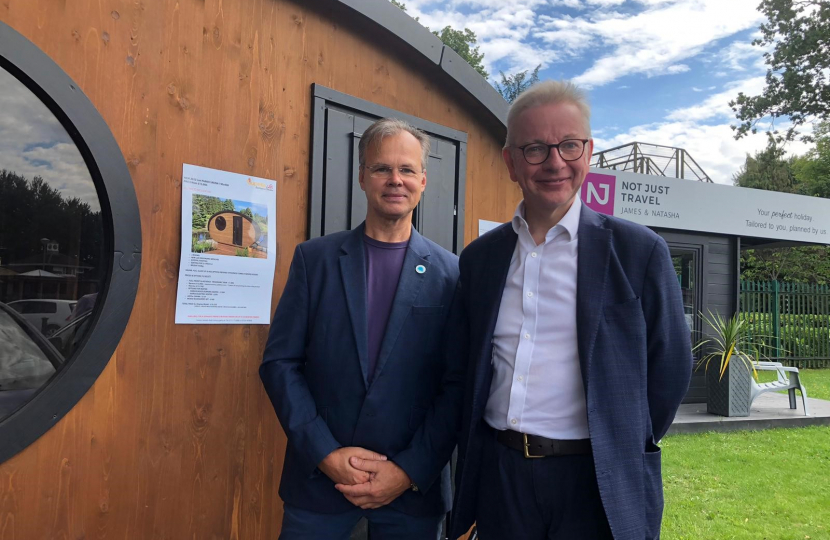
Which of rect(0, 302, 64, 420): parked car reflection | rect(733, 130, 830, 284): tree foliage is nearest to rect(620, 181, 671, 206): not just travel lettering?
rect(0, 302, 64, 420): parked car reflection

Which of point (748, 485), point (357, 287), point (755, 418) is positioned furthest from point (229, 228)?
point (755, 418)

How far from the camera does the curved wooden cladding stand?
90.1 inches

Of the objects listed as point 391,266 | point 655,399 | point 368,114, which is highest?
point 368,114

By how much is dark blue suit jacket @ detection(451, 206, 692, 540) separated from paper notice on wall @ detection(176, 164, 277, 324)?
4.40 feet

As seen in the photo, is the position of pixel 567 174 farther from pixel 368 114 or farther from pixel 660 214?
pixel 660 214

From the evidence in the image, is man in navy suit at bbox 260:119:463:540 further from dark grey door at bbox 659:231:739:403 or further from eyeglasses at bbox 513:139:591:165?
dark grey door at bbox 659:231:739:403

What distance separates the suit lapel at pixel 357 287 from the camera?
2225 millimetres

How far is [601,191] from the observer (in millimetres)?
9680

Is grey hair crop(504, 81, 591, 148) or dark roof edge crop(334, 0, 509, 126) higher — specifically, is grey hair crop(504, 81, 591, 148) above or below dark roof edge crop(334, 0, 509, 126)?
below

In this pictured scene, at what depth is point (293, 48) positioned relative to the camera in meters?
3.08

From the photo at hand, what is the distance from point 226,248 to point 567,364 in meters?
1.78

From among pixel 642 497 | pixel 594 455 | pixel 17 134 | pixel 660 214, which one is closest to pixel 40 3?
pixel 17 134

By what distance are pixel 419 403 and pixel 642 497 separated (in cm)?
88

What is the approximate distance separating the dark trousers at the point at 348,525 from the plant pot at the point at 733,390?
776 cm
